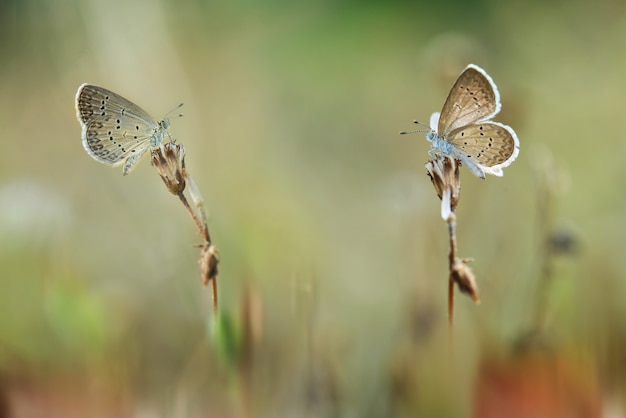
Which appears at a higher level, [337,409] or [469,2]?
[469,2]

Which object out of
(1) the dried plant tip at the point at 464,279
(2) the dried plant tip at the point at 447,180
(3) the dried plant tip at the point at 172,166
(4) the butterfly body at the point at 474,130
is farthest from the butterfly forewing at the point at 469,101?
(3) the dried plant tip at the point at 172,166

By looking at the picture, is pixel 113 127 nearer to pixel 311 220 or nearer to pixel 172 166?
pixel 172 166

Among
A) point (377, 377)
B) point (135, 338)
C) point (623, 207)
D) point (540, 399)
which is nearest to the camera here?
point (540, 399)

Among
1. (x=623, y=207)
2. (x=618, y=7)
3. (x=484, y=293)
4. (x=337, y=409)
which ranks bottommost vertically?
(x=337, y=409)

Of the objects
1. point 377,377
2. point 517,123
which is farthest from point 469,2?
point 377,377

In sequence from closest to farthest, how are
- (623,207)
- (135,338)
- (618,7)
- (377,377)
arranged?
(377,377)
(135,338)
(623,207)
(618,7)

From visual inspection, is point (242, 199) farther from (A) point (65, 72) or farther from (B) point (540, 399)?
(B) point (540, 399)
